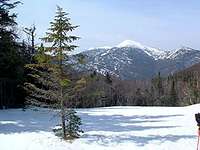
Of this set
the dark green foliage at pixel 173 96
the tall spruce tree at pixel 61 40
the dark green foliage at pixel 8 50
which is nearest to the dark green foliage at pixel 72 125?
the tall spruce tree at pixel 61 40

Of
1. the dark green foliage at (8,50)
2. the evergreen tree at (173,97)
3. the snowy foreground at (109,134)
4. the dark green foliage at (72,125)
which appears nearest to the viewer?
the snowy foreground at (109,134)

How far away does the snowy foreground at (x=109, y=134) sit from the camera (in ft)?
62.4

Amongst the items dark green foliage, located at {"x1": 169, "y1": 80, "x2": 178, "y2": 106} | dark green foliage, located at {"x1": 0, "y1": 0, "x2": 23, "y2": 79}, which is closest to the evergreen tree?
dark green foliage, located at {"x1": 169, "y1": 80, "x2": 178, "y2": 106}

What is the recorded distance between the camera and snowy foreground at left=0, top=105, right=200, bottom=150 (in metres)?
19.0

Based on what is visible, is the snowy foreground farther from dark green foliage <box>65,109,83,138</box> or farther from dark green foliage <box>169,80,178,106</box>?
dark green foliage <box>169,80,178,106</box>

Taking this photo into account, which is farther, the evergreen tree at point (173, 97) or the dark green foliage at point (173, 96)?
the dark green foliage at point (173, 96)

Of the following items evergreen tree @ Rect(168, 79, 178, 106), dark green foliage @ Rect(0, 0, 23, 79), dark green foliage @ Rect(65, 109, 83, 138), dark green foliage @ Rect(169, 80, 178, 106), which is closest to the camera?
dark green foliage @ Rect(65, 109, 83, 138)

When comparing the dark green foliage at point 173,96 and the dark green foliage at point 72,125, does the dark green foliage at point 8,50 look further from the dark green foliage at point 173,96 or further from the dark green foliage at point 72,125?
the dark green foliage at point 173,96

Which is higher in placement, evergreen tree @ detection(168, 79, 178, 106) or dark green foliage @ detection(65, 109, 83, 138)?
evergreen tree @ detection(168, 79, 178, 106)

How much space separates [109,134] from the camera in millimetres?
20703

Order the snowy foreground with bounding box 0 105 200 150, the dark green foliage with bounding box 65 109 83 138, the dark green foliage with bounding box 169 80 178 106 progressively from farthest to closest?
1. the dark green foliage with bounding box 169 80 178 106
2. the dark green foliage with bounding box 65 109 83 138
3. the snowy foreground with bounding box 0 105 200 150

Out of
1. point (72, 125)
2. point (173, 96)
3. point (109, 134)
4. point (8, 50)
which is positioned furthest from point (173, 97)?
point (72, 125)

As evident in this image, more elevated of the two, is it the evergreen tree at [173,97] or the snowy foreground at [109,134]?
the evergreen tree at [173,97]

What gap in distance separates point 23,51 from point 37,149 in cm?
2045
